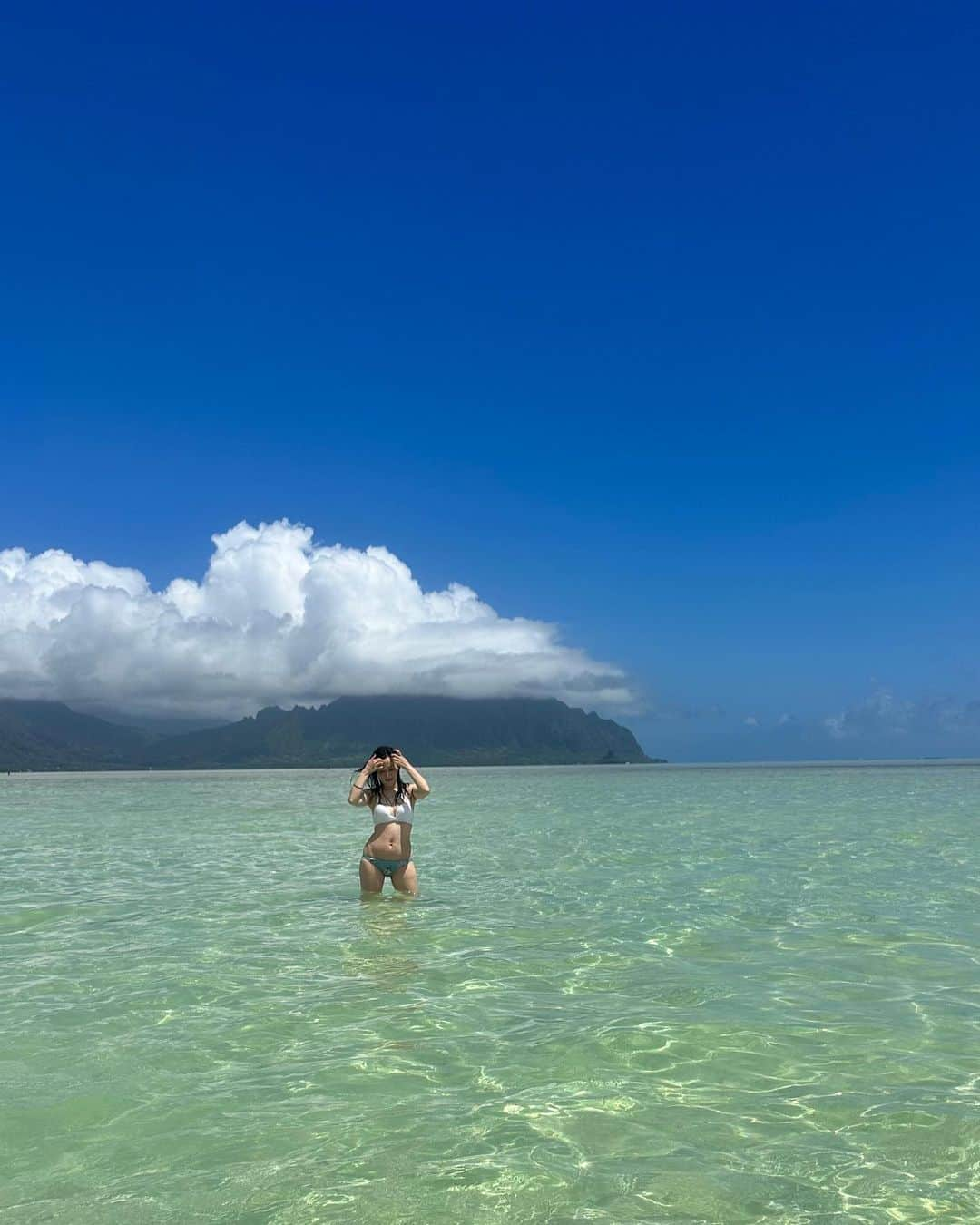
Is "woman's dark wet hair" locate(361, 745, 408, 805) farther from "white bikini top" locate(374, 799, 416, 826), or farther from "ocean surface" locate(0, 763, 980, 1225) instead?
"ocean surface" locate(0, 763, 980, 1225)

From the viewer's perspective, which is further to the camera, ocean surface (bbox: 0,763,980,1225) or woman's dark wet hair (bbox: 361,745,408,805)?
woman's dark wet hair (bbox: 361,745,408,805)

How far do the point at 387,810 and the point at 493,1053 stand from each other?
8904 millimetres

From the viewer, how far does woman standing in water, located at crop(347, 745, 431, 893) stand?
18.5m

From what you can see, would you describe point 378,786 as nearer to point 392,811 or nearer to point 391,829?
point 392,811

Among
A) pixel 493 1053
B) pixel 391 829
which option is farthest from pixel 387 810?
pixel 493 1053

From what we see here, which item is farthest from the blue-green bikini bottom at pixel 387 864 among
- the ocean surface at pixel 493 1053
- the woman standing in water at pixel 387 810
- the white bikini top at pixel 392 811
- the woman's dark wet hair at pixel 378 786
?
the woman's dark wet hair at pixel 378 786

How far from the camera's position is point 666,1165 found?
707cm

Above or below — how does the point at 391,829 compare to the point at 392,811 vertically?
below

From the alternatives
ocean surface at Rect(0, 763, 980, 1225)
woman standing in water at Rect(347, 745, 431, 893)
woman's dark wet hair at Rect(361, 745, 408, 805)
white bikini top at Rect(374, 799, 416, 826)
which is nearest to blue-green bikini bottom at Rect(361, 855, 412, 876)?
woman standing in water at Rect(347, 745, 431, 893)

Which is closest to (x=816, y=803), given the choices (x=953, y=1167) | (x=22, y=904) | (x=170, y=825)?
(x=170, y=825)

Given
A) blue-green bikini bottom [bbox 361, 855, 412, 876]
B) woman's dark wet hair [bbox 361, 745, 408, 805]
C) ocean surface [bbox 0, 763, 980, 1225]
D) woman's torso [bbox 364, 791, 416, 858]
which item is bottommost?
ocean surface [bbox 0, 763, 980, 1225]

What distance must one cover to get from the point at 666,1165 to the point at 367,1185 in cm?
218

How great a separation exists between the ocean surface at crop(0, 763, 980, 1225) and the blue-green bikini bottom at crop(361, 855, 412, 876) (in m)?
0.76

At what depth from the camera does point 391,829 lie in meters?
18.9
